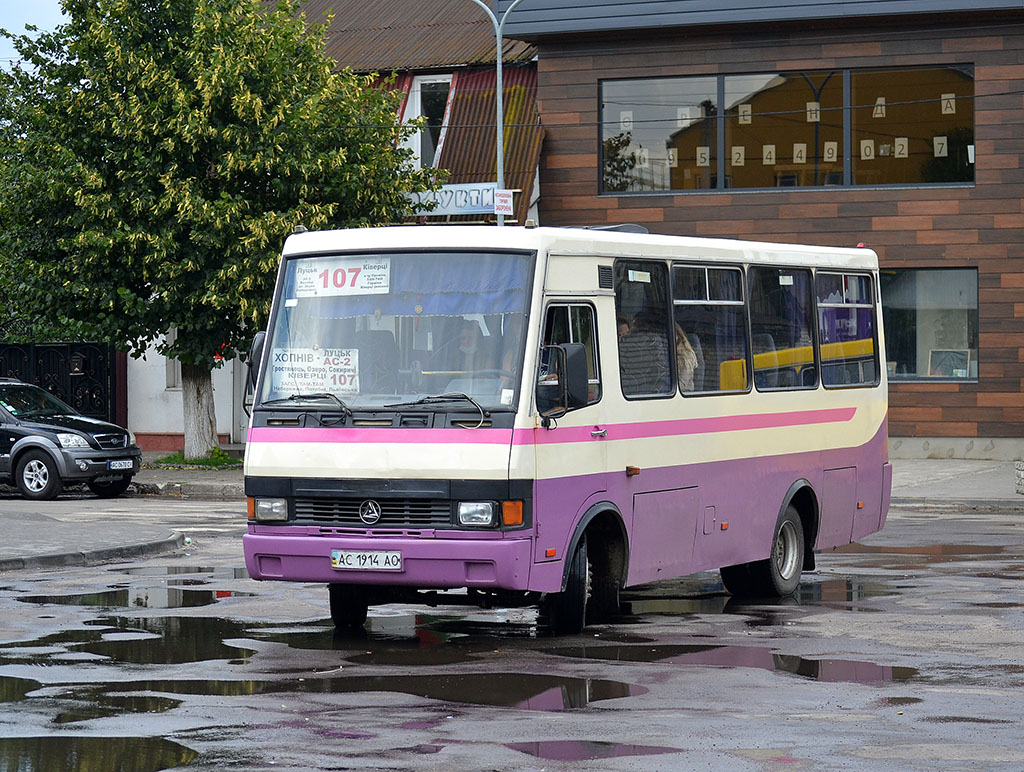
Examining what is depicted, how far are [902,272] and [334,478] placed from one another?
74.1ft

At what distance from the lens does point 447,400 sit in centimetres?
1057

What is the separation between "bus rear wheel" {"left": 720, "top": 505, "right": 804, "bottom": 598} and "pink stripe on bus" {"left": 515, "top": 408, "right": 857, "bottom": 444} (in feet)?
2.54

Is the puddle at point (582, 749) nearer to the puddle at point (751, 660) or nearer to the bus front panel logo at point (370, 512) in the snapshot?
the puddle at point (751, 660)

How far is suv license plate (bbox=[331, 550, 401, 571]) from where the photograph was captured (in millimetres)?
10414

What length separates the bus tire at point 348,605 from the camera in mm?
11586

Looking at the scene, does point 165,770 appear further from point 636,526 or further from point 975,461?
point 975,461

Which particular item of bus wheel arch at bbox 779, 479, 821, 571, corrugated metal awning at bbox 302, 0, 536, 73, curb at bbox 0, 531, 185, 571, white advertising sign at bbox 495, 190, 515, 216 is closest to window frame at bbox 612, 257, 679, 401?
bus wheel arch at bbox 779, 479, 821, 571

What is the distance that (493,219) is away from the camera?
32.8 metres

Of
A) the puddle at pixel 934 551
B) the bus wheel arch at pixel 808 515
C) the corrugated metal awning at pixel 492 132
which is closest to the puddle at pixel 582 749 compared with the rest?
the bus wheel arch at pixel 808 515

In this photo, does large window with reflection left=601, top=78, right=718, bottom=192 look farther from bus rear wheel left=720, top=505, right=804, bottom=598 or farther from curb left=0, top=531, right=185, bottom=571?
bus rear wheel left=720, top=505, right=804, bottom=598

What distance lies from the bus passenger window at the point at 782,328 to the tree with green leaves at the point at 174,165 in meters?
14.1

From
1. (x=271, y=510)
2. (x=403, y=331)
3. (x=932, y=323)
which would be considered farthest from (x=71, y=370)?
(x=403, y=331)

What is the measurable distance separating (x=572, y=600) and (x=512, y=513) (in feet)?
3.31

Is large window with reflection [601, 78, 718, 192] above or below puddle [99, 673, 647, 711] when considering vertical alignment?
above
